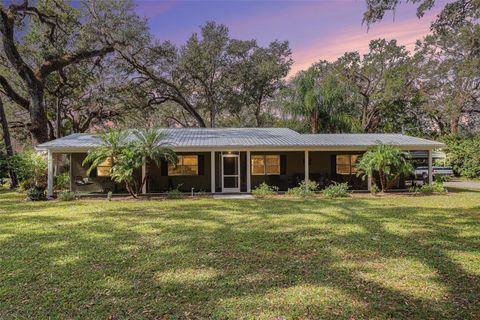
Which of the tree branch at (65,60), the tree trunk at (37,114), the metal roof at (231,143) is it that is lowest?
the metal roof at (231,143)

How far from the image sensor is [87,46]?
64.3 feet

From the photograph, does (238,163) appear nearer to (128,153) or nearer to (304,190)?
(304,190)

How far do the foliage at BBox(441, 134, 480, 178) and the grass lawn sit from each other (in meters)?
17.4

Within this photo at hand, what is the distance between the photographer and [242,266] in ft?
15.9

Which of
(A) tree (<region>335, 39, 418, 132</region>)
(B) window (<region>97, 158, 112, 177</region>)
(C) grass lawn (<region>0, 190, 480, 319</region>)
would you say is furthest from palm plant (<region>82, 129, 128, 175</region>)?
(A) tree (<region>335, 39, 418, 132</region>)

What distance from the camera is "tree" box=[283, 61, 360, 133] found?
2520 cm

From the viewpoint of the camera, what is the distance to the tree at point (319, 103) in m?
25.2

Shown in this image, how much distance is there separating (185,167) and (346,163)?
8.37 m

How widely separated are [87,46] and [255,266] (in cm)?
1992

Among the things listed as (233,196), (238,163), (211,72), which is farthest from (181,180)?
(211,72)

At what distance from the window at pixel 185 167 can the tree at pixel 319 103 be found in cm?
1308

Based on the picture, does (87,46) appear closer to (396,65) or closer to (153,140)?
(153,140)

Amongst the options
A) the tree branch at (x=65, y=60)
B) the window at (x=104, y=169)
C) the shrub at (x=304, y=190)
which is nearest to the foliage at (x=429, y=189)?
the shrub at (x=304, y=190)

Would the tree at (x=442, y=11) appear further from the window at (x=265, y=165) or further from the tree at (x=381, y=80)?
the tree at (x=381, y=80)
